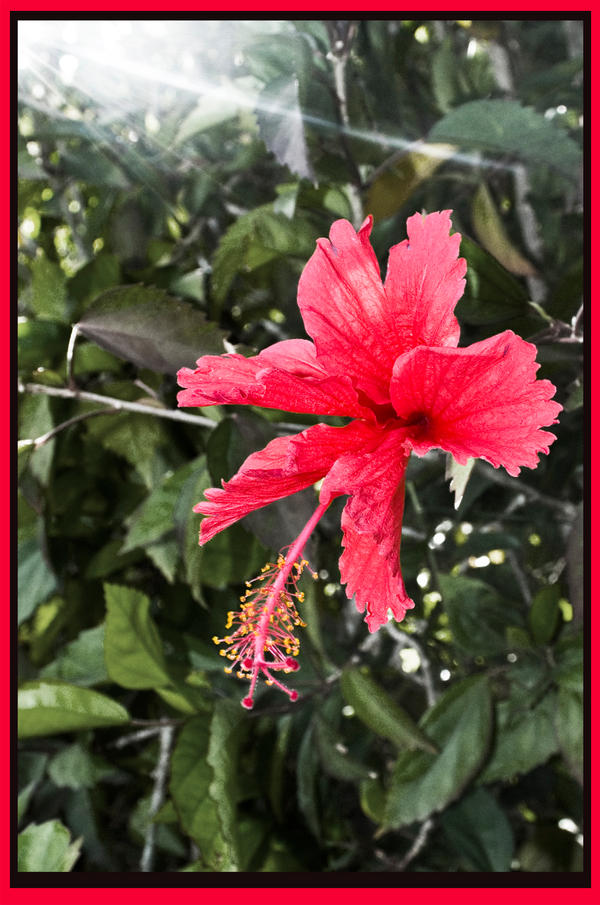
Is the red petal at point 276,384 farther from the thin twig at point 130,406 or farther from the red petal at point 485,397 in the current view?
the thin twig at point 130,406

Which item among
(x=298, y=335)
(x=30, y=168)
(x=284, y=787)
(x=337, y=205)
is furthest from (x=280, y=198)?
(x=284, y=787)

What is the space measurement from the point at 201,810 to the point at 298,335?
1.63ft

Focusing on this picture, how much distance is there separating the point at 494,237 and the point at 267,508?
1.36 feet

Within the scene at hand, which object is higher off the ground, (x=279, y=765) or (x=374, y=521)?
(x=374, y=521)

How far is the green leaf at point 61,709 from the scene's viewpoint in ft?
2.70

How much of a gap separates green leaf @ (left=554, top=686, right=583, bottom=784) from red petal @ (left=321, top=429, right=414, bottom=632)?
1.49ft

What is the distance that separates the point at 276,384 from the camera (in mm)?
400

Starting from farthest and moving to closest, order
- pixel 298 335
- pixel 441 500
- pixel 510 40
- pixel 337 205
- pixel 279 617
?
pixel 510 40 → pixel 441 500 → pixel 298 335 → pixel 337 205 → pixel 279 617

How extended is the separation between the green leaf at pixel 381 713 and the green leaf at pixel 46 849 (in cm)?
33

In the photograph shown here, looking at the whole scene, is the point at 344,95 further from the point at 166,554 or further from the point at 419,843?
the point at 419,843

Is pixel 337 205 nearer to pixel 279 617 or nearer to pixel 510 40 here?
pixel 279 617

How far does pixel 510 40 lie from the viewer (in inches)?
53.8

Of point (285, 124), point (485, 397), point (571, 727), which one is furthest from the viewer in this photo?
point (571, 727)

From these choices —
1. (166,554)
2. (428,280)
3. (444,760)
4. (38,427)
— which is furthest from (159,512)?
(428,280)
